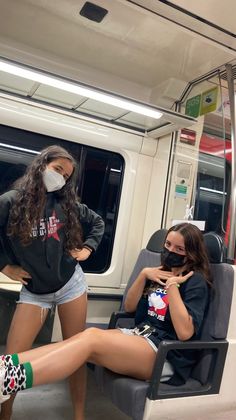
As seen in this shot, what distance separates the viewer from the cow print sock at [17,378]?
166cm

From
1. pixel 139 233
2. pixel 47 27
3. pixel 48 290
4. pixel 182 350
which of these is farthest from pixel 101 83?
pixel 182 350

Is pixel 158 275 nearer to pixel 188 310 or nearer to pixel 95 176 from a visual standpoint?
pixel 188 310

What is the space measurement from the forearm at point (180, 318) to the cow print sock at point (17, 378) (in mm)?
795

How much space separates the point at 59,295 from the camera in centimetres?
211

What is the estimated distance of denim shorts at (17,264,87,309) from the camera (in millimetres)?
2074

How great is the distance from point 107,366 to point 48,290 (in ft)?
1.73

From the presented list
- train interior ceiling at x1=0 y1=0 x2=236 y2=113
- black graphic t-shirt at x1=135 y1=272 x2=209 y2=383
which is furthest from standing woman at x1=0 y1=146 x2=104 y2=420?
train interior ceiling at x1=0 y1=0 x2=236 y2=113

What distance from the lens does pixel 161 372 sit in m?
1.89

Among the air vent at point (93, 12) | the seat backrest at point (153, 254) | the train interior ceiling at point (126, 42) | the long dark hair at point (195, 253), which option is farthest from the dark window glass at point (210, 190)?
the air vent at point (93, 12)

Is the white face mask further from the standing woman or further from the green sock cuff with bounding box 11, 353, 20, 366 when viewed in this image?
the green sock cuff with bounding box 11, 353, 20, 366

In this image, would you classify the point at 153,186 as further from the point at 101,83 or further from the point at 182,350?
the point at 182,350

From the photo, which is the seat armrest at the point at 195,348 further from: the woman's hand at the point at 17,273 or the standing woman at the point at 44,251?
the woman's hand at the point at 17,273

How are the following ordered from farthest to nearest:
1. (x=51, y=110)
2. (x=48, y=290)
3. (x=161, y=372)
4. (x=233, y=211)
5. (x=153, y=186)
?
(x=153, y=186)
(x=51, y=110)
(x=233, y=211)
(x=48, y=290)
(x=161, y=372)

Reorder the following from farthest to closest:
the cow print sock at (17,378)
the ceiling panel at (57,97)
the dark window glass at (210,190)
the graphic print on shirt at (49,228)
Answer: the dark window glass at (210,190) → the ceiling panel at (57,97) → the graphic print on shirt at (49,228) → the cow print sock at (17,378)
